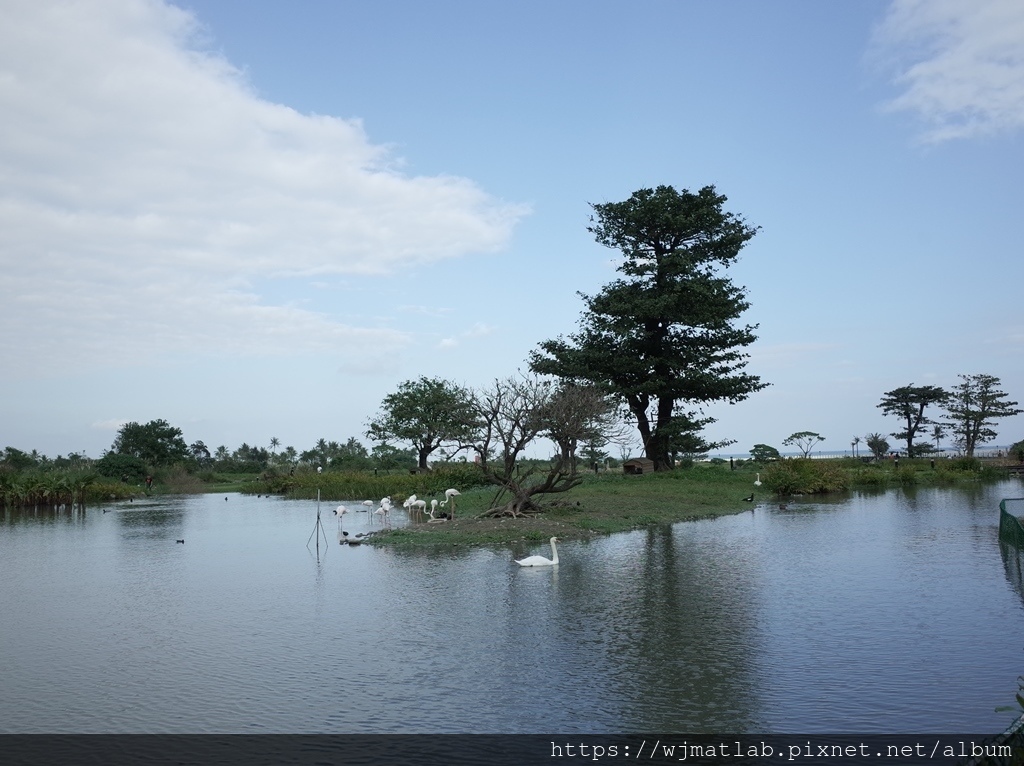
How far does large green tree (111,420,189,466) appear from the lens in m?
86.1

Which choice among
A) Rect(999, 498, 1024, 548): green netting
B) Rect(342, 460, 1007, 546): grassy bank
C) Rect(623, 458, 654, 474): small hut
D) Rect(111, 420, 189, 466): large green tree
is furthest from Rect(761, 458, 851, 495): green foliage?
Rect(111, 420, 189, 466): large green tree

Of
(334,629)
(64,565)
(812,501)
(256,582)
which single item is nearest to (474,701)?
(334,629)

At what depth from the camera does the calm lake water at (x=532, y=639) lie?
8938 mm

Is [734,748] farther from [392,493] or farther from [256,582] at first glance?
[392,493]

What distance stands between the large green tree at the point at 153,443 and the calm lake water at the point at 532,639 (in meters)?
67.2

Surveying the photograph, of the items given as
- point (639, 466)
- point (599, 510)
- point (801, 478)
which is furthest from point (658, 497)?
point (639, 466)

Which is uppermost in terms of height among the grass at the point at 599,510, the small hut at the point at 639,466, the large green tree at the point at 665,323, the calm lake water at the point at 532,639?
the large green tree at the point at 665,323

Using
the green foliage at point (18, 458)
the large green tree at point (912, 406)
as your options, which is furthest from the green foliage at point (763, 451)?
the green foliage at point (18, 458)

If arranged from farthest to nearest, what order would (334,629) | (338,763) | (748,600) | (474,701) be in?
(748,600)
(334,629)
(474,701)
(338,763)

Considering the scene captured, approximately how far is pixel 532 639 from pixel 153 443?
83.3m

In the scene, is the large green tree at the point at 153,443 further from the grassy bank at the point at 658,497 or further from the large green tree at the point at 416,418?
the grassy bank at the point at 658,497

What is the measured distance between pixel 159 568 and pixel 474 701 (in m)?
14.8

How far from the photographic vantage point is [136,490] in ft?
190

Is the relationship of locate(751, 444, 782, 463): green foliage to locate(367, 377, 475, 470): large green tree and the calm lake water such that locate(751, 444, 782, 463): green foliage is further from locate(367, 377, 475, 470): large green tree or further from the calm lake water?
the calm lake water
